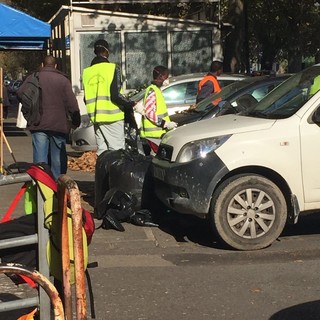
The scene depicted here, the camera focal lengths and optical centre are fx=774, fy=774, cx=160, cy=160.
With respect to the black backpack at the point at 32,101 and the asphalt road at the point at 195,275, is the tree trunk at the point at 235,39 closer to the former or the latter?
the black backpack at the point at 32,101

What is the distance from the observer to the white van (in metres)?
7.32

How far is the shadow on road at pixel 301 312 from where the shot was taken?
5469 millimetres

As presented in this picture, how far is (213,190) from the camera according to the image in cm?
733

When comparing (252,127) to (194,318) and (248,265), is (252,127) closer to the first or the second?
(248,265)

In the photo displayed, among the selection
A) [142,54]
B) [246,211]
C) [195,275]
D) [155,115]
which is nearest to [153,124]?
[155,115]

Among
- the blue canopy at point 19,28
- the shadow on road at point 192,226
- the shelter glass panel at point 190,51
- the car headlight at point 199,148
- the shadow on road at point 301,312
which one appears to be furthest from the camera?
the shelter glass panel at point 190,51

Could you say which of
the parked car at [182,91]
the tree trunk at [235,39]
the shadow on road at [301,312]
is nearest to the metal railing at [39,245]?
the shadow on road at [301,312]

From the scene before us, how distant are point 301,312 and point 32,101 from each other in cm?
490

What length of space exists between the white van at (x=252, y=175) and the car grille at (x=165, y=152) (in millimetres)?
231

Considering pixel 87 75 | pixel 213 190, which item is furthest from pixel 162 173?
pixel 87 75

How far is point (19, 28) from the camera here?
45.2 feet

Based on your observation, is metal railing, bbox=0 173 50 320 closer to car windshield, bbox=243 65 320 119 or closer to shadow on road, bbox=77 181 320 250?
shadow on road, bbox=77 181 320 250

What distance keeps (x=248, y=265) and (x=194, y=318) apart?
1.56m

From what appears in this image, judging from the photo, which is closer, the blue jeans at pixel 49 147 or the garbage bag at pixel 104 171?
the garbage bag at pixel 104 171
